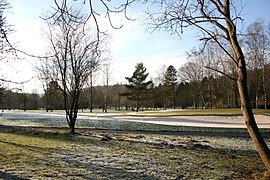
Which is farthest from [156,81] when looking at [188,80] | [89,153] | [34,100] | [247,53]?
[89,153]

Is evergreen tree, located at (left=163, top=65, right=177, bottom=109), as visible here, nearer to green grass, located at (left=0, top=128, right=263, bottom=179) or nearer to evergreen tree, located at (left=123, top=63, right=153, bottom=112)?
evergreen tree, located at (left=123, top=63, right=153, bottom=112)

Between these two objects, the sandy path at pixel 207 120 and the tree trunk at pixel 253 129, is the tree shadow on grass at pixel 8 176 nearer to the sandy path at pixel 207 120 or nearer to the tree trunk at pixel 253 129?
the tree trunk at pixel 253 129

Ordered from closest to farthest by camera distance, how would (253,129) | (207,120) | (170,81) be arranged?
(253,129), (207,120), (170,81)

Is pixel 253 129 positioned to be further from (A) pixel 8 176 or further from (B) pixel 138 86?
(B) pixel 138 86

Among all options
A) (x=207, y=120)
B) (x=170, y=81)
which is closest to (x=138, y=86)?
(x=170, y=81)

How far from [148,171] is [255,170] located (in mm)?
2413

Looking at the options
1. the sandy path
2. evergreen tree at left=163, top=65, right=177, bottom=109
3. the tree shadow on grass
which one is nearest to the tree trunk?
the tree shadow on grass

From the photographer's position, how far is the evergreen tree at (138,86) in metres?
49.6

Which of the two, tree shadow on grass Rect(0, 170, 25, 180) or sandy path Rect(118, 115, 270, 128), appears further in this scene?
sandy path Rect(118, 115, 270, 128)

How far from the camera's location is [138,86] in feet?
164

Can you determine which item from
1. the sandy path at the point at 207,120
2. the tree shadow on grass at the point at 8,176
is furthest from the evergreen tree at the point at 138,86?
the tree shadow on grass at the point at 8,176

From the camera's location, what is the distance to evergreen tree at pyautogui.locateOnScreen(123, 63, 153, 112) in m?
49.6

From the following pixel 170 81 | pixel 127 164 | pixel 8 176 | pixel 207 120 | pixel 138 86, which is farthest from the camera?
pixel 170 81

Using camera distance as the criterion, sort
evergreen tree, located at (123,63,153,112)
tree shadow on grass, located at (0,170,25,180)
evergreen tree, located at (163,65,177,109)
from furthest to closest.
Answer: evergreen tree, located at (163,65,177,109), evergreen tree, located at (123,63,153,112), tree shadow on grass, located at (0,170,25,180)
